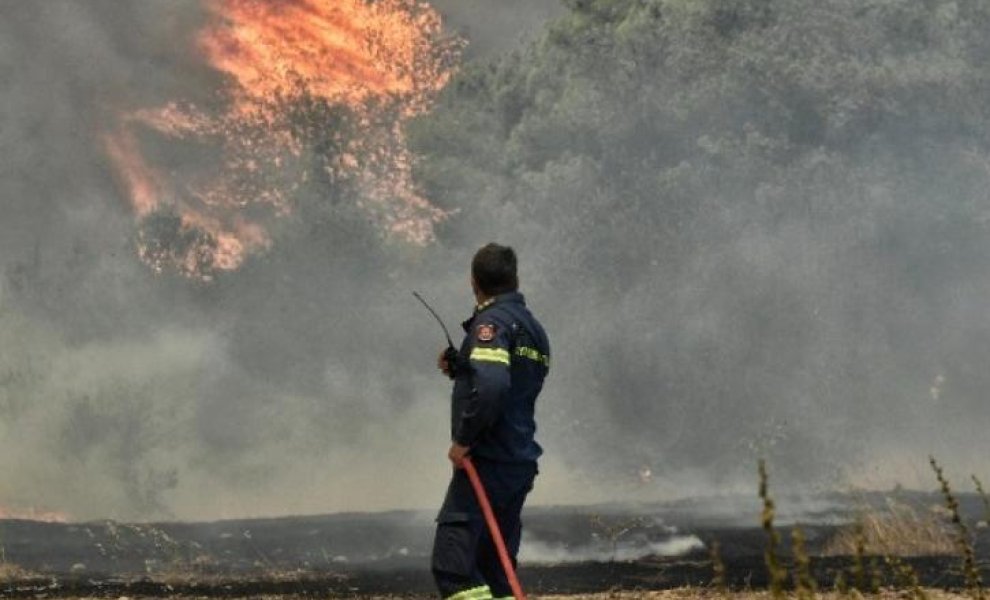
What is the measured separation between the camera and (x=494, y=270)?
7.98 m

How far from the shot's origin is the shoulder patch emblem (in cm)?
768

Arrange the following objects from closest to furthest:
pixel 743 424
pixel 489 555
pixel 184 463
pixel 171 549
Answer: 1. pixel 489 555
2. pixel 171 549
3. pixel 743 424
4. pixel 184 463

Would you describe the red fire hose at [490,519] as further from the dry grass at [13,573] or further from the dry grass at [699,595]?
the dry grass at [13,573]

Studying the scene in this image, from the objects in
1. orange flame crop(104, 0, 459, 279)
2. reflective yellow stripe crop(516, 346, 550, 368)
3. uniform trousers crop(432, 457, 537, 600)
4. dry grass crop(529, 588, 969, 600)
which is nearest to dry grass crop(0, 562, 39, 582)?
dry grass crop(529, 588, 969, 600)

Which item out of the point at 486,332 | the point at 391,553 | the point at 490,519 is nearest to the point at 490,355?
the point at 486,332

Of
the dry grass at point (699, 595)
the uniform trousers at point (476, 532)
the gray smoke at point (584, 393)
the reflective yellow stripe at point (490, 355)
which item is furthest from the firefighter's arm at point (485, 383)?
the gray smoke at point (584, 393)

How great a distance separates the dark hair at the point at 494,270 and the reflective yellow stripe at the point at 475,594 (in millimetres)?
1494

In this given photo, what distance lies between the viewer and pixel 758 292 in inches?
1435

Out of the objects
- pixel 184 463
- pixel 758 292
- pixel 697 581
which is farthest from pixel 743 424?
pixel 697 581

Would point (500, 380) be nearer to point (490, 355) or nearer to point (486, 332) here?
point (490, 355)

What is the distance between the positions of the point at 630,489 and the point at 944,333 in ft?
26.7

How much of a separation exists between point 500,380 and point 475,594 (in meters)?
1.03

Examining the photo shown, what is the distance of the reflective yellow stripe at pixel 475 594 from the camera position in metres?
7.49

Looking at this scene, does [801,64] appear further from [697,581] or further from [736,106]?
[697,581]
